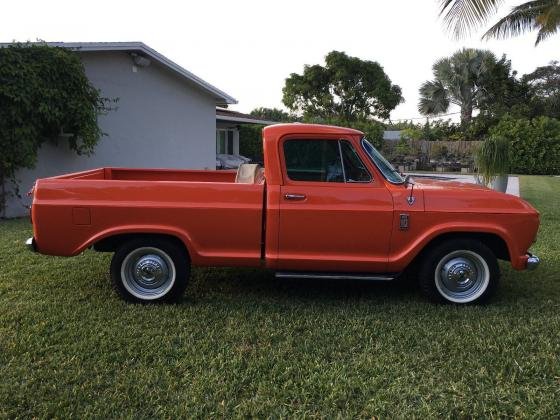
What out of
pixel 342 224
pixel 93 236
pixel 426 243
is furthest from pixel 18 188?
pixel 426 243

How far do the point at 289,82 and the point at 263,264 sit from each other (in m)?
35.0

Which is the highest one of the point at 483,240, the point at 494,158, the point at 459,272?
the point at 494,158

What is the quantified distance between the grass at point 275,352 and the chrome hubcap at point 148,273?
0.19m

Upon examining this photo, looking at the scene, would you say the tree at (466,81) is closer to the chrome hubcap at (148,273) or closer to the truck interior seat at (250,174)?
the truck interior seat at (250,174)

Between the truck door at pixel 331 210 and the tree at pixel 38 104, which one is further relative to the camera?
the tree at pixel 38 104

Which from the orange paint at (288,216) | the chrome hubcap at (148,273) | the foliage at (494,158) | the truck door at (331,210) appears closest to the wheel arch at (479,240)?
the orange paint at (288,216)

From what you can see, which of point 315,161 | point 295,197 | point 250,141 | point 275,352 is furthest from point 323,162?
point 250,141

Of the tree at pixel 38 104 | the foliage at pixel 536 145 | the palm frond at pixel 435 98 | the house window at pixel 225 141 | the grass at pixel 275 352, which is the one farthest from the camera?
the palm frond at pixel 435 98

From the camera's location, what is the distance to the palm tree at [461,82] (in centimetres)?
3351

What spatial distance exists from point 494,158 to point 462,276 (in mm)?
7944

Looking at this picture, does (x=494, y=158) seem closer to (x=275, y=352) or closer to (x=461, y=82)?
(x=275, y=352)

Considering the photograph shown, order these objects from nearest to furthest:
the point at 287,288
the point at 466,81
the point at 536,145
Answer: the point at 287,288, the point at 536,145, the point at 466,81

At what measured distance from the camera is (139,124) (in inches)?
480

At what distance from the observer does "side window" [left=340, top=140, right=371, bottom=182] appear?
4.54 m
